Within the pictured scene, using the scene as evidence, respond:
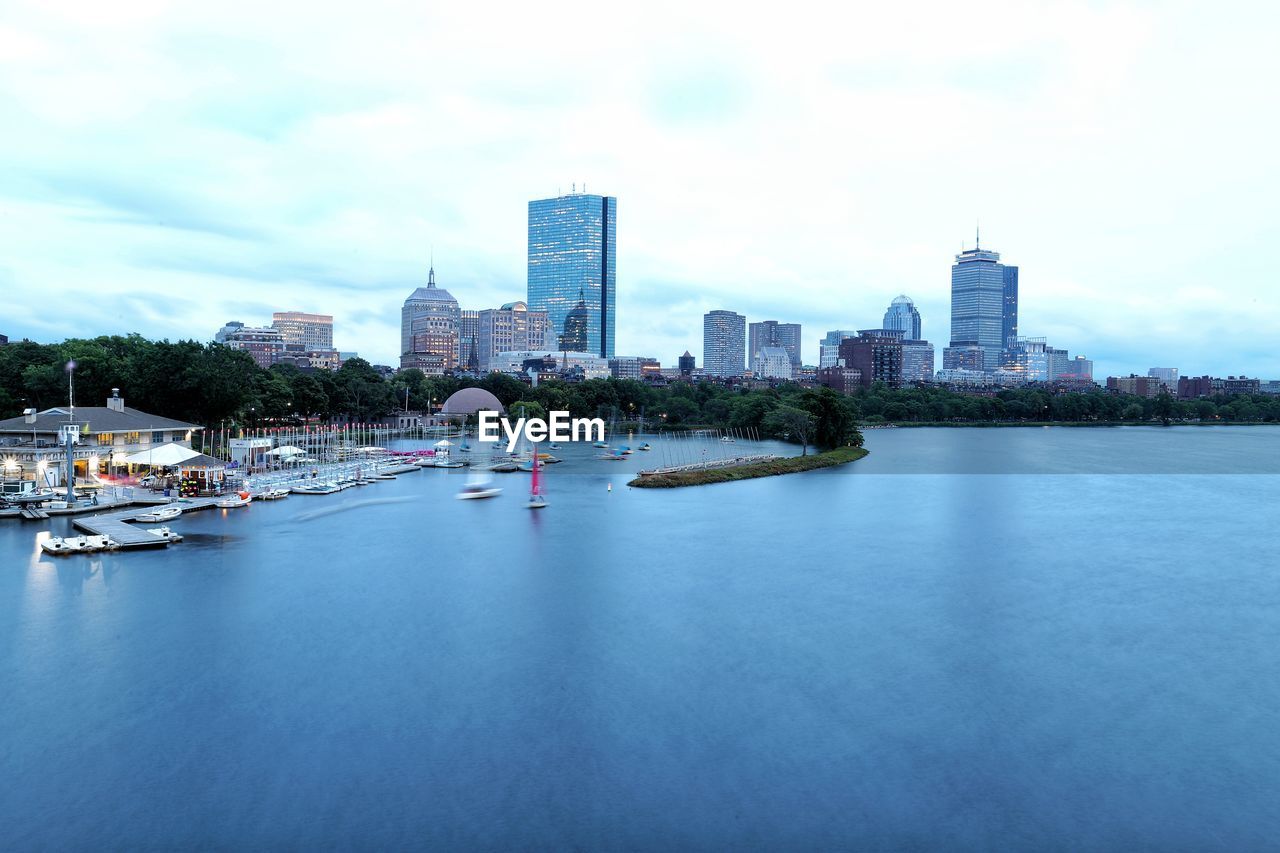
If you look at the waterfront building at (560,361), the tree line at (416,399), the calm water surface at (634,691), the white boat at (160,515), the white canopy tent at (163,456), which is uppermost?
the waterfront building at (560,361)

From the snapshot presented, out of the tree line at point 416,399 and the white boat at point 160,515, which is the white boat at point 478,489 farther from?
the tree line at point 416,399

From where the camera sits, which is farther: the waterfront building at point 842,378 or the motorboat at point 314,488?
the waterfront building at point 842,378

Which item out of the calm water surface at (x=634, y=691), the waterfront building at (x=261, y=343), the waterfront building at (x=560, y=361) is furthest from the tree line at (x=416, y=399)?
the waterfront building at (x=261, y=343)

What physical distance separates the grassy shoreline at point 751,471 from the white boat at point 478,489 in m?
7.63

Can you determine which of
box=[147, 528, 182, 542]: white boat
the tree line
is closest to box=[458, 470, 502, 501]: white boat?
box=[147, 528, 182, 542]: white boat

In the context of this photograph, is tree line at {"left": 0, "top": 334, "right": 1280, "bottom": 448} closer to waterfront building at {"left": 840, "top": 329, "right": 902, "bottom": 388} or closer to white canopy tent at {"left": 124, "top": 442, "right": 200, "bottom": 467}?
white canopy tent at {"left": 124, "top": 442, "right": 200, "bottom": 467}

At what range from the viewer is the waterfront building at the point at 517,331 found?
191 m

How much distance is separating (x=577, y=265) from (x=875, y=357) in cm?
7195

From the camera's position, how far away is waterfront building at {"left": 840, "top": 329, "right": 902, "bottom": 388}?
190 m

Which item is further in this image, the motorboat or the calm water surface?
the motorboat

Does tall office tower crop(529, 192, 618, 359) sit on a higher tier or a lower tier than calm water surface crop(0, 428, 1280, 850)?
higher

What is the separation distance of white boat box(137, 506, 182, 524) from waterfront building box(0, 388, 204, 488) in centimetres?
572

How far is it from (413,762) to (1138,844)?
32.5ft

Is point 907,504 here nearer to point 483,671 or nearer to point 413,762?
point 483,671
